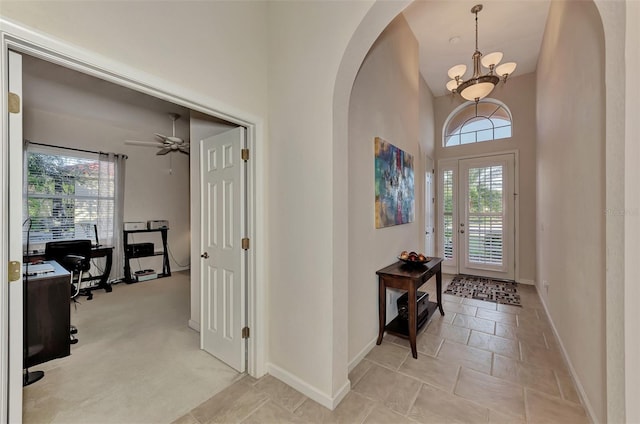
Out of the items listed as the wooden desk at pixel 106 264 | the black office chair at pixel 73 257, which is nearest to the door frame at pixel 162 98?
the black office chair at pixel 73 257

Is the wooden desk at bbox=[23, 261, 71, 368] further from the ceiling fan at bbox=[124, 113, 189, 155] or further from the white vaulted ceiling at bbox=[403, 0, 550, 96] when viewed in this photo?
the white vaulted ceiling at bbox=[403, 0, 550, 96]

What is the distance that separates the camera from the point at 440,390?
6.38 feet

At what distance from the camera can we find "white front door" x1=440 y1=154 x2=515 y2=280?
478 cm

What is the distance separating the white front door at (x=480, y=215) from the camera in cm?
478

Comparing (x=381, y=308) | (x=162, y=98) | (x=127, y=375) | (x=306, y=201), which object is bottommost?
(x=127, y=375)

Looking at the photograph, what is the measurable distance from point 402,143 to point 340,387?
103 inches

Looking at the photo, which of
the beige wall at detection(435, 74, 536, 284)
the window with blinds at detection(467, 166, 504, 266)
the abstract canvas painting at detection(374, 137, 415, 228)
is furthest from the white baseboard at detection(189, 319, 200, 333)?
the beige wall at detection(435, 74, 536, 284)

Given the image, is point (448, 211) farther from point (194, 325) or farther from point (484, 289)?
point (194, 325)

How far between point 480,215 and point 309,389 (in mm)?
4528

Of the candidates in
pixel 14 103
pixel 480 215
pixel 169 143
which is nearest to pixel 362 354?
pixel 14 103

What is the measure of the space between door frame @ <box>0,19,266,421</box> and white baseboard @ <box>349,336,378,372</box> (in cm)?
73

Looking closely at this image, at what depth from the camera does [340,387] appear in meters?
1.88

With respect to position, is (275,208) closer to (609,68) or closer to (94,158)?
(609,68)

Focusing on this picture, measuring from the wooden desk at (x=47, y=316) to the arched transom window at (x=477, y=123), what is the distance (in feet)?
19.9
